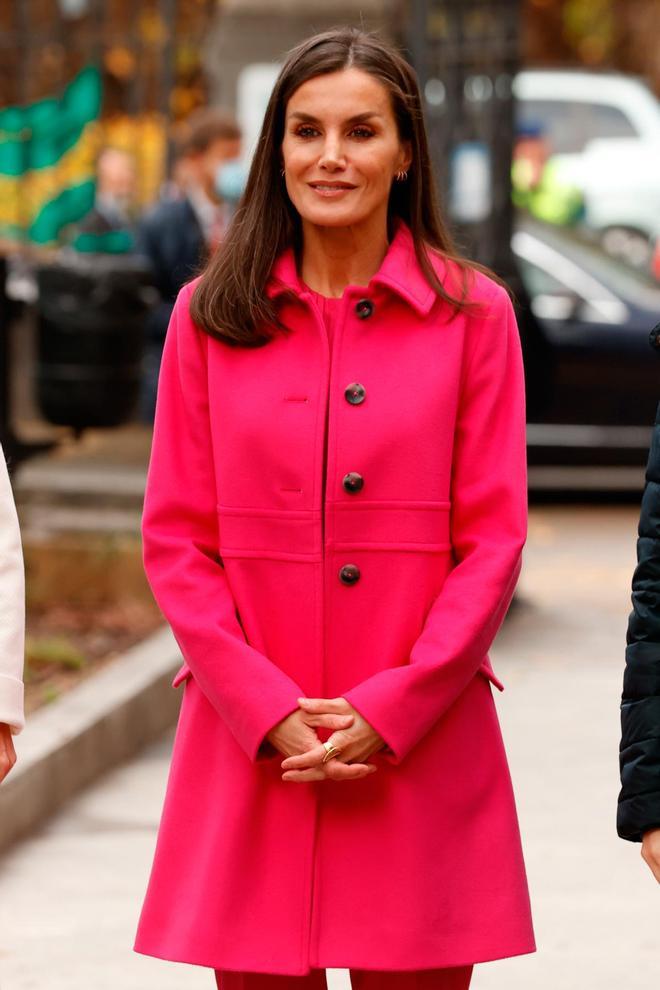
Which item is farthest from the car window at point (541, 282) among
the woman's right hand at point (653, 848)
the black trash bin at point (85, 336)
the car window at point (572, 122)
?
the woman's right hand at point (653, 848)

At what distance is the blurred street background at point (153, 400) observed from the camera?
5680 millimetres

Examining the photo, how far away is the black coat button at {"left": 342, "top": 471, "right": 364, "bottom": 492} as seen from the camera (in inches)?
130

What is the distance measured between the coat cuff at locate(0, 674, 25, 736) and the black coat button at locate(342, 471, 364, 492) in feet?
2.00

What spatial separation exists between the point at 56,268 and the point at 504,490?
627 cm

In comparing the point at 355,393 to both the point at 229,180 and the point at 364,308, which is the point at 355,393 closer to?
the point at 364,308

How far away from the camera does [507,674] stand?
8438 millimetres

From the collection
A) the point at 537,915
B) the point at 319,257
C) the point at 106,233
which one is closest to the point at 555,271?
the point at 106,233

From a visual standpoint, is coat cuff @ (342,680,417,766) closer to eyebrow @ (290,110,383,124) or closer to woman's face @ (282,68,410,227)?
woman's face @ (282,68,410,227)

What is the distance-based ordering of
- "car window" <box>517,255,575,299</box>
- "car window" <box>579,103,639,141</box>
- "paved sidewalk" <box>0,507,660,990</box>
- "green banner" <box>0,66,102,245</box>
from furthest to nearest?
"car window" <box>579,103,639,141</box>, "car window" <box>517,255,575,299</box>, "green banner" <box>0,66,102,245</box>, "paved sidewalk" <box>0,507,660,990</box>

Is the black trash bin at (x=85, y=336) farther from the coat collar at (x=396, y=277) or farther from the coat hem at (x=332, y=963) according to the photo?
the coat hem at (x=332, y=963)

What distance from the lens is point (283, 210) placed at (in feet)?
11.4

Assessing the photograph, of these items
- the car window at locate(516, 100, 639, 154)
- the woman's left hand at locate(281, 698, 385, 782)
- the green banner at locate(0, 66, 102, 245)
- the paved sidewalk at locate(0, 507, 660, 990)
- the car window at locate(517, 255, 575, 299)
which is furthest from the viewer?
the car window at locate(516, 100, 639, 154)

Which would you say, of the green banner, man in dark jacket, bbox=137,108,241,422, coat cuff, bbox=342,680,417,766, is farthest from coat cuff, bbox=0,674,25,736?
the green banner

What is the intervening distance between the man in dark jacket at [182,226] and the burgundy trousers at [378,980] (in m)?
6.79
